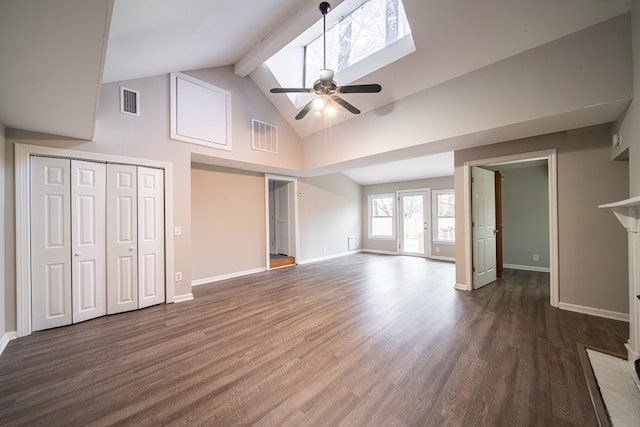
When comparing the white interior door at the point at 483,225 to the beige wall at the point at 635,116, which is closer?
the beige wall at the point at 635,116

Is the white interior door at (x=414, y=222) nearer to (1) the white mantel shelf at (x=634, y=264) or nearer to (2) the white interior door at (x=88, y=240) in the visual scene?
(1) the white mantel shelf at (x=634, y=264)

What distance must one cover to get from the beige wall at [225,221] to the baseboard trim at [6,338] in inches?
82.7

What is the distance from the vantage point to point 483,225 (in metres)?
4.11

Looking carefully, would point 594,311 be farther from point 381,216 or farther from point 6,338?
point 6,338

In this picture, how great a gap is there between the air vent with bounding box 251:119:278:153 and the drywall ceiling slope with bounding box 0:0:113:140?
249cm

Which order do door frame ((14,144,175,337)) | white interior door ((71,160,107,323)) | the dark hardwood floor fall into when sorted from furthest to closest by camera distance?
white interior door ((71,160,107,323)) < door frame ((14,144,175,337)) < the dark hardwood floor

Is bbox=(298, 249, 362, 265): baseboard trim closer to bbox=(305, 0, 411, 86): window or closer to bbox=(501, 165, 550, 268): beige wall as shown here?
bbox=(501, 165, 550, 268): beige wall

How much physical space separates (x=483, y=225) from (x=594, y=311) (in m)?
1.67

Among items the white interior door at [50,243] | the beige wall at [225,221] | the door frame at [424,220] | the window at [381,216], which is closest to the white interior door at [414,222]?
the door frame at [424,220]

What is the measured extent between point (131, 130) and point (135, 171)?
21.7 inches

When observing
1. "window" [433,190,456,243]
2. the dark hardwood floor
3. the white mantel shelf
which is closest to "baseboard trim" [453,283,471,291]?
the dark hardwood floor

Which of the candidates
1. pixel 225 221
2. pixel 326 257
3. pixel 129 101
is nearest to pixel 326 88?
pixel 129 101

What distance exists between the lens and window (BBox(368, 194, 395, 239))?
7.71 meters

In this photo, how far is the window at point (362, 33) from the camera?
131 inches
